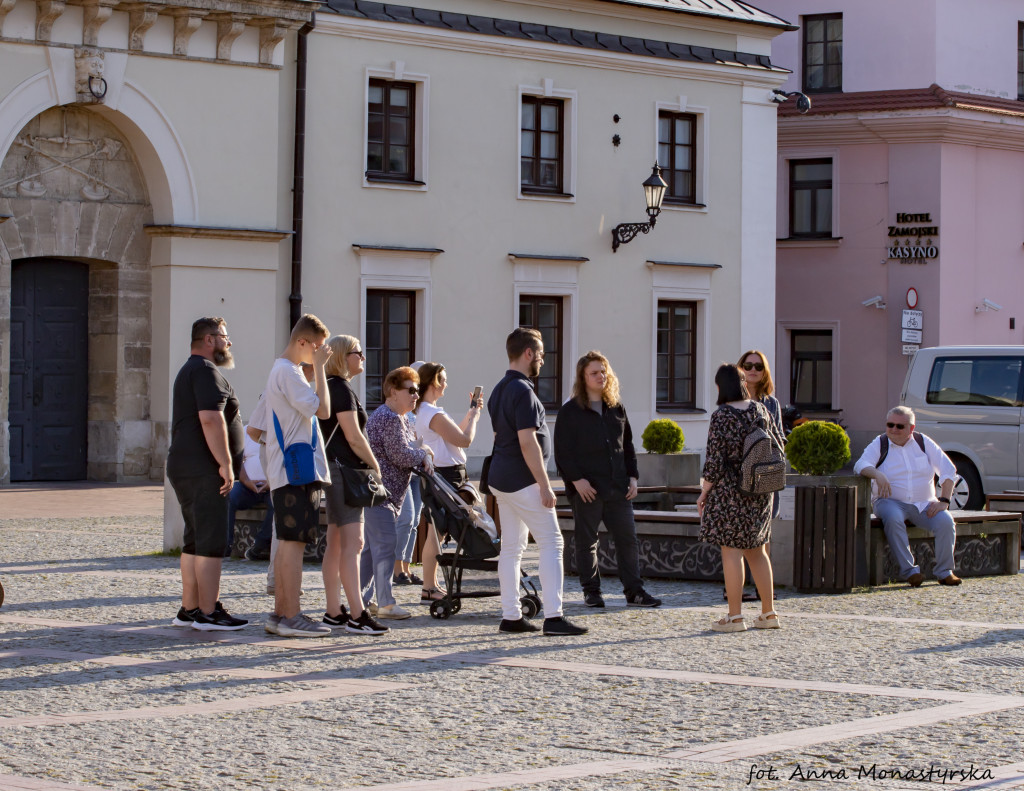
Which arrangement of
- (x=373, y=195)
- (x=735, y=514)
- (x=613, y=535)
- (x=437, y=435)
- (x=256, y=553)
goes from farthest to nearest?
(x=373, y=195) < (x=256, y=553) < (x=437, y=435) < (x=613, y=535) < (x=735, y=514)

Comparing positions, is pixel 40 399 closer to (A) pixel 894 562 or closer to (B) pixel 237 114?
(B) pixel 237 114

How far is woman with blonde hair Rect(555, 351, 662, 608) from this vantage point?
36.3ft

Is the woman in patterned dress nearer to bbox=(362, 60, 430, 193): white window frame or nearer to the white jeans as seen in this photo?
A: the white jeans

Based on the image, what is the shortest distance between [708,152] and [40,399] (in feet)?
37.2

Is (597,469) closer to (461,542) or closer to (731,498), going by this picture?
(461,542)

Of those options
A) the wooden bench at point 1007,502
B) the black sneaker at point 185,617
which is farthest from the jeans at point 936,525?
the black sneaker at point 185,617

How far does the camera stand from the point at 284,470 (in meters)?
9.59

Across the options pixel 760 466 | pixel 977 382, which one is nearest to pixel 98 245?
pixel 977 382

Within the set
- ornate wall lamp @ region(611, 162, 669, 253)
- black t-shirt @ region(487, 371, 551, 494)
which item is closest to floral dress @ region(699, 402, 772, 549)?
black t-shirt @ region(487, 371, 551, 494)

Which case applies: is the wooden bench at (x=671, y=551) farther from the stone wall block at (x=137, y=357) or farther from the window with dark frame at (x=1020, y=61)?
the window with dark frame at (x=1020, y=61)

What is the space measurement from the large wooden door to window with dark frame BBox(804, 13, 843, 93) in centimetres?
1675

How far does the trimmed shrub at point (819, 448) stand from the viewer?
41.5 feet

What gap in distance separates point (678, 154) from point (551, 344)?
3.89 m

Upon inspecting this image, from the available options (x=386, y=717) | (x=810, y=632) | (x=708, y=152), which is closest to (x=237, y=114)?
(x=708, y=152)
